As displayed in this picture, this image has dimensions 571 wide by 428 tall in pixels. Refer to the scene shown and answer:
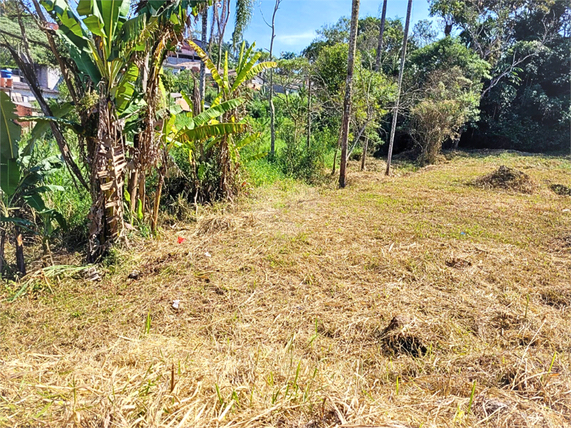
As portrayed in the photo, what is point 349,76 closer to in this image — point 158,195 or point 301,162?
point 301,162

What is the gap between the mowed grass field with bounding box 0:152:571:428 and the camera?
1890 millimetres

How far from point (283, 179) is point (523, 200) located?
5.32 metres

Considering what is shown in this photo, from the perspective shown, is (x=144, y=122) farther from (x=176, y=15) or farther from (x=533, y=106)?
(x=533, y=106)

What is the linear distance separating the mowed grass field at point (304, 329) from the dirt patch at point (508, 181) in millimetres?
2486

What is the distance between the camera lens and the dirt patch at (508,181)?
8062mm

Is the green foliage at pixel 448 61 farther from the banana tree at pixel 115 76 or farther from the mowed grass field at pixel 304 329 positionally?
the banana tree at pixel 115 76

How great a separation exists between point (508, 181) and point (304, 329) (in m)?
7.56

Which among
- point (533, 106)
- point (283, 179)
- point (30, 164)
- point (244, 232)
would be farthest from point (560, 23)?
A: point (30, 164)

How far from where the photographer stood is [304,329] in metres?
2.98

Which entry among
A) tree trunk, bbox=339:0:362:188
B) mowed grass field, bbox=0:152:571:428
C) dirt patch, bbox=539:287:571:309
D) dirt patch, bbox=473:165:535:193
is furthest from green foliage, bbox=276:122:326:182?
dirt patch, bbox=539:287:571:309

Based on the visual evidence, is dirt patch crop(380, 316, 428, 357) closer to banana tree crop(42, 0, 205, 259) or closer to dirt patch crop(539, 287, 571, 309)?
dirt patch crop(539, 287, 571, 309)

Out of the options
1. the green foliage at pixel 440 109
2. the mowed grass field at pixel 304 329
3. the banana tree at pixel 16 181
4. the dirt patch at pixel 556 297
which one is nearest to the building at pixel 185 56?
the banana tree at pixel 16 181

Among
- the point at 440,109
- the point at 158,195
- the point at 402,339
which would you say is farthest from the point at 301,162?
the point at 402,339

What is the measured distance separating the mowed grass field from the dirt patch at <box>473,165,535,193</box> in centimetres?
249
